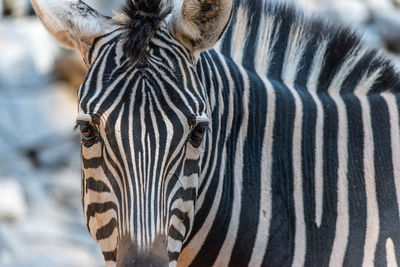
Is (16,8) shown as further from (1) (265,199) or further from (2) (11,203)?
(1) (265,199)

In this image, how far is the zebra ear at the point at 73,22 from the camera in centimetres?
389

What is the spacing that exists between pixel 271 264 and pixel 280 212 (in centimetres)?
33

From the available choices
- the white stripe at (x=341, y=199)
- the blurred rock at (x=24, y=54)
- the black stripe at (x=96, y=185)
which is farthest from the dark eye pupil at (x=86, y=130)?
the blurred rock at (x=24, y=54)

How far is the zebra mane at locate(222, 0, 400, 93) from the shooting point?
4.51 meters

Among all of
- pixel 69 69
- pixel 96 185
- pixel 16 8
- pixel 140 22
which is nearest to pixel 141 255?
pixel 96 185

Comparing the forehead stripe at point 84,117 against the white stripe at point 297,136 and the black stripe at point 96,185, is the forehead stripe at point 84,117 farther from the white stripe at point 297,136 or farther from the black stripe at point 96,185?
the white stripe at point 297,136

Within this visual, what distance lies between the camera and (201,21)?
149 inches

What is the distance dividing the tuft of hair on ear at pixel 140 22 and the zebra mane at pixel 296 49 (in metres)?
0.84

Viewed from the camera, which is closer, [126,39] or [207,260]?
[126,39]

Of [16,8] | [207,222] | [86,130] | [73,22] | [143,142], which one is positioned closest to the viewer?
[143,142]

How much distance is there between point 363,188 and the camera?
13.7ft

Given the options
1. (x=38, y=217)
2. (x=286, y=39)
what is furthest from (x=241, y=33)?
(x=38, y=217)

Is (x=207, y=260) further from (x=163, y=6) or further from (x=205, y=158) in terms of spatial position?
(x=163, y=6)

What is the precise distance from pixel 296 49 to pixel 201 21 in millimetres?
1009
